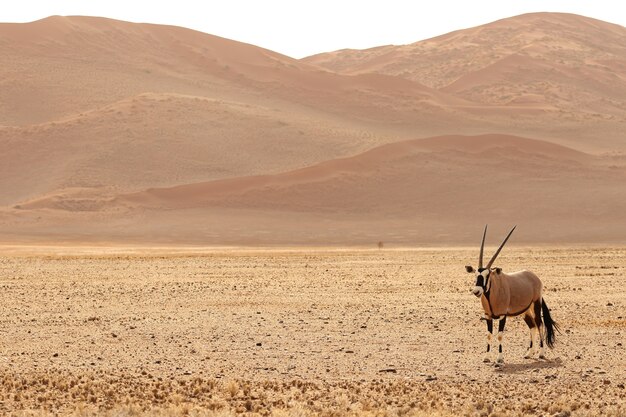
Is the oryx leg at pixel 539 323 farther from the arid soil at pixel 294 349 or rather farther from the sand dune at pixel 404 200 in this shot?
the sand dune at pixel 404 200

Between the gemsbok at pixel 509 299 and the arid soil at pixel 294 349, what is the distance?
14.4 inches

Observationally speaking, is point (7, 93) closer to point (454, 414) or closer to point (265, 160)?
point (265, 160)

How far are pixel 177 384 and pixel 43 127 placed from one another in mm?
90726

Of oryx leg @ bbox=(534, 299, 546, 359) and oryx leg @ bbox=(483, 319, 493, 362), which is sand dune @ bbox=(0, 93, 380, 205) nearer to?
oryx leg @ bbox=(534, 299, 546, 359)

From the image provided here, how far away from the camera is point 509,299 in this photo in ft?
47.7

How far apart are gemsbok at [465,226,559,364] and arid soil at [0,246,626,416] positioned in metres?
0.37

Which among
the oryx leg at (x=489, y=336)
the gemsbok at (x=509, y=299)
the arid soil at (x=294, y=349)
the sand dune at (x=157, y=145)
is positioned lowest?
the arid soil at (x=294, y=349)

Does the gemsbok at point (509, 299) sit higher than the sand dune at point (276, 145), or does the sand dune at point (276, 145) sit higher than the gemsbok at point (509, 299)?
the sand dune at point (276, 145)

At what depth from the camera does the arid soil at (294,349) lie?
1207cm

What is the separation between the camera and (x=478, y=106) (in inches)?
4961

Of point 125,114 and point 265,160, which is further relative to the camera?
point 125,114

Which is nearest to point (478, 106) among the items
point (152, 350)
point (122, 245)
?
point (122, 245)

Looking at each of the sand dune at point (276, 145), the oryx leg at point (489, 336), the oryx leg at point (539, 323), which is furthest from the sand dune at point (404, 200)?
the oryx leg at point (489, 336)

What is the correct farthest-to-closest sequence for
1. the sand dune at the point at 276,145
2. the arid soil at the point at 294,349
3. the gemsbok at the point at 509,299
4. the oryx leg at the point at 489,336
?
1. the sand dune at the point at 276,145
2. the oryx leg at the point at 489,336
3. the gemsbok at the point at 509,299
4. the arid soil at the point at 294,349
